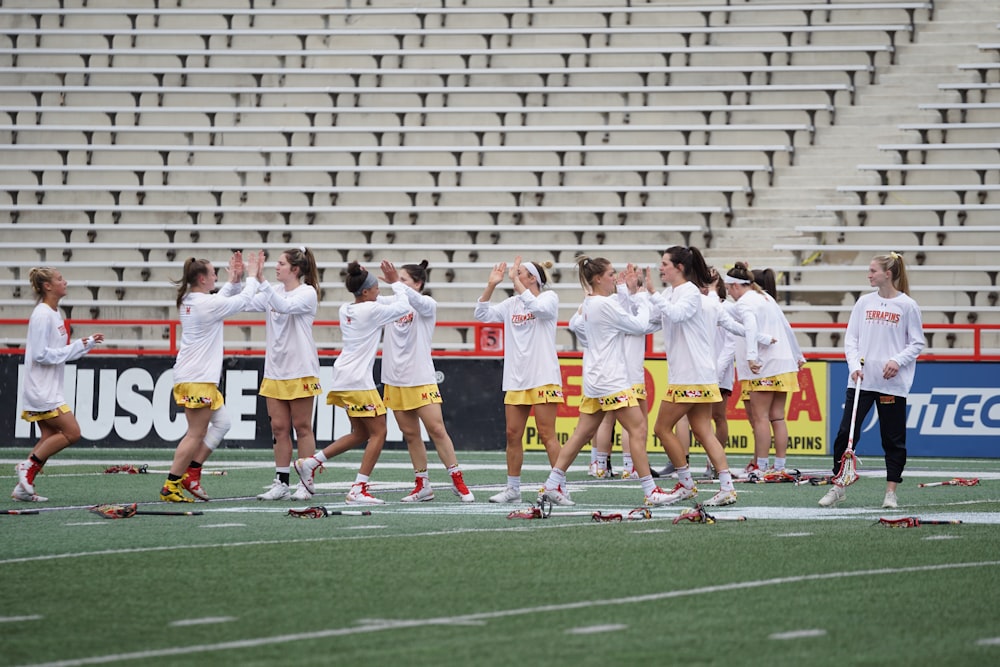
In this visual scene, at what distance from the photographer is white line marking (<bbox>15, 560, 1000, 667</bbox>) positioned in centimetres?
580

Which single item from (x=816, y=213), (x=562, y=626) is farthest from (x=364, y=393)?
(x=816, y=213)

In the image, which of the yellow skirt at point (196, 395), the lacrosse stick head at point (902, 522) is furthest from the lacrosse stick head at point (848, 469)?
the yellow skirt at point (196, 395)

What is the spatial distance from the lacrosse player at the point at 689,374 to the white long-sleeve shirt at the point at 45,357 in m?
4.56

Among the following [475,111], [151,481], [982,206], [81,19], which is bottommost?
[151,481]

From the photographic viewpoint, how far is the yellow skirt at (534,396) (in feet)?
38.6

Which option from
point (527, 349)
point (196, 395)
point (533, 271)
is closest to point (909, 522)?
point (527, 349)

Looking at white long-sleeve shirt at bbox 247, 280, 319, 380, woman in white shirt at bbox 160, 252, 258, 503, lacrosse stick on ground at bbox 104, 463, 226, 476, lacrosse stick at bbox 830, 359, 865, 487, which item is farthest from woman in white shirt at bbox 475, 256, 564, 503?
lacrosse stick on ground at bbox 104, 463, 226, 476

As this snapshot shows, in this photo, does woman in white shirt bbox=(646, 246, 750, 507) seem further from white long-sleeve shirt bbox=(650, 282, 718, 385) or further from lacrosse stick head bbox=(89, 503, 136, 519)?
lacrosse stick head bbox=(89, 503, 136, 519)

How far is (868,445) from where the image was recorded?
18578 mm

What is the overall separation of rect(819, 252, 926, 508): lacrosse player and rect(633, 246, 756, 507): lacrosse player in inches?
40.9

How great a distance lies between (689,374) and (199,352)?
3754 millimetres

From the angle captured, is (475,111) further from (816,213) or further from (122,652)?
(122,652)

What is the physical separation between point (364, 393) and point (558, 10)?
53.6ft

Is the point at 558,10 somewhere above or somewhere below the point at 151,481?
above
